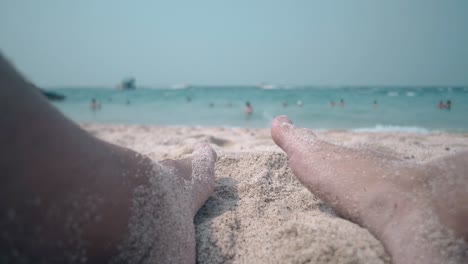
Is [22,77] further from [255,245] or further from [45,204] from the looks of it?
[255,245]

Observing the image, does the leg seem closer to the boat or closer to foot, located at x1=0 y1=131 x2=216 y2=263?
foot, located at x1=0 y1=131 x2=216 y2=263

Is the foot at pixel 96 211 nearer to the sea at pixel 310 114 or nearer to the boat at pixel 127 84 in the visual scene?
the sea at pixel 310 114

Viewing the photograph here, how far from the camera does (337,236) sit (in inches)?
42.6

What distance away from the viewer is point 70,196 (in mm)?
755


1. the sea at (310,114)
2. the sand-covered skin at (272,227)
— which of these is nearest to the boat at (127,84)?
the sea at (310,114)

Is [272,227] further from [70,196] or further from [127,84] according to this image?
[127,84]

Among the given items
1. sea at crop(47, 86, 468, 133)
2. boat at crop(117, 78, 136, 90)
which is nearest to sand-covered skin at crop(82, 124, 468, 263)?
sea at crop(47, 86, 468, 133)

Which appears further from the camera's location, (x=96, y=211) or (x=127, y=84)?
(x=127, y=84)

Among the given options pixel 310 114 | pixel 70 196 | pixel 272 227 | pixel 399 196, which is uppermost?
pixel 310 114

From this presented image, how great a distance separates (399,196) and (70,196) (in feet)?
3.97

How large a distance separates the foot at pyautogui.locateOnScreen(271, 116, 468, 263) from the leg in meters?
0.73

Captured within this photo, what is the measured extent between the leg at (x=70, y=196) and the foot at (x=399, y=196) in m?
0.73

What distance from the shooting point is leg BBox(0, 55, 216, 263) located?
66 cm

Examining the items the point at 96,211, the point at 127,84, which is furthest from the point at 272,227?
the point at 127,84
